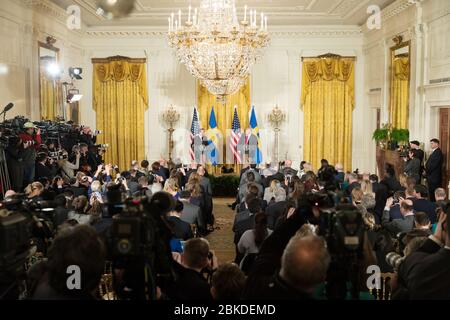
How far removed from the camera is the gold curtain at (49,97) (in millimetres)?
12719

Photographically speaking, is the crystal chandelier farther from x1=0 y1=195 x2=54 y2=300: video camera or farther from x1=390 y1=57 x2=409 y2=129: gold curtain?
x1=0 y1=195 x2=54 y2=300: video camera

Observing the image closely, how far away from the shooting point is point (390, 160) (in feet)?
42.8

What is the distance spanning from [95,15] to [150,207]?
1340 centimetres

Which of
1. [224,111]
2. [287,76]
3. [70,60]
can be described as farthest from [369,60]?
[70,60]

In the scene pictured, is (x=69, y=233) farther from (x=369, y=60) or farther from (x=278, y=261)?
(x=369, y=60)

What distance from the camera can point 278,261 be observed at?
298 cm

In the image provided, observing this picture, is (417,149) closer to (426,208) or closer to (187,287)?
(426,208)

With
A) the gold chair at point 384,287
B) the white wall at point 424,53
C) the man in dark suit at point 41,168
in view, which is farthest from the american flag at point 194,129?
the gold chair at point 384,287

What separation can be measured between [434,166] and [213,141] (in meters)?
7.79

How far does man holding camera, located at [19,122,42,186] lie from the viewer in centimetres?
944

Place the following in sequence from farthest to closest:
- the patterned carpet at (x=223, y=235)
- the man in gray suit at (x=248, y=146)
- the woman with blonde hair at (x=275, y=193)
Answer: the man in gray suit at (x=248, y=146) < the patterned carpet at (x=223, y=235) < the woman with blonde hair at (x=275, y=193)

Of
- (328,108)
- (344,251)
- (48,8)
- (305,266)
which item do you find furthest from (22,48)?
(305,266)

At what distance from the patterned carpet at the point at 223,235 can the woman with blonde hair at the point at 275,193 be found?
1121mm

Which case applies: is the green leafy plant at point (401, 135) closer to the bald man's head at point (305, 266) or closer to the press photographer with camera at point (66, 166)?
the press photographer with camera at point (66, 166)
